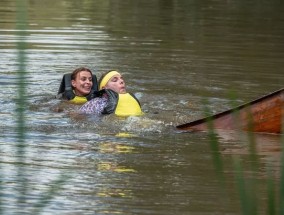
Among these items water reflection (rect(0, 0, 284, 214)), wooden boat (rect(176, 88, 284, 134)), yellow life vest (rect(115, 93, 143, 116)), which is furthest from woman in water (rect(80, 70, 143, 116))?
wooden boat (rect(176, 88, 284, 134))

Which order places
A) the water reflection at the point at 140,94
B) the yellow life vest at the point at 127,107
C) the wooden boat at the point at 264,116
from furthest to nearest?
the yellow life vest at the point at 127,107, the wooden boat at the point at 264,116, the water reflection at the point at 140,94

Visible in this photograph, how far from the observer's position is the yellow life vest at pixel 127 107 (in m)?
10.9

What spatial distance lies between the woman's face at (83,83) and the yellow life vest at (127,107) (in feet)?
3.75

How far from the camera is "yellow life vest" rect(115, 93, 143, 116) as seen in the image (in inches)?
429

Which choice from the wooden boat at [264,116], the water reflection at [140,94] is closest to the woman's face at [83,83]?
the water reflection at [140,94]

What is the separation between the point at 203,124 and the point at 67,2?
18.9 m

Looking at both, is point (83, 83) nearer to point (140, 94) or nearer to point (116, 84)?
point (116, 84)

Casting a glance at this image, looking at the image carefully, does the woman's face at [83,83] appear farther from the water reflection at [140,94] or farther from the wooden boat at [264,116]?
the wooden boat at [264,116]

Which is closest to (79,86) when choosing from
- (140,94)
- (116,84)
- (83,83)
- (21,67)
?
(83,83)

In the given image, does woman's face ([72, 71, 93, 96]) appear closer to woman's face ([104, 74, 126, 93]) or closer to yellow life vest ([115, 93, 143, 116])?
woman's face ([104, 74, 126, 93])

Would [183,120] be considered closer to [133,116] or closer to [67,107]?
[133,116]

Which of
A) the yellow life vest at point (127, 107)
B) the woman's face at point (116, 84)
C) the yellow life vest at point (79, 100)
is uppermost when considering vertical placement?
the woman's face at point (116, 84)

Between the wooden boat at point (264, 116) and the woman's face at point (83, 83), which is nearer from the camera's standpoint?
the wooden boat at point (264, 116)

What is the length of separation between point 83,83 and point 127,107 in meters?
1.29
